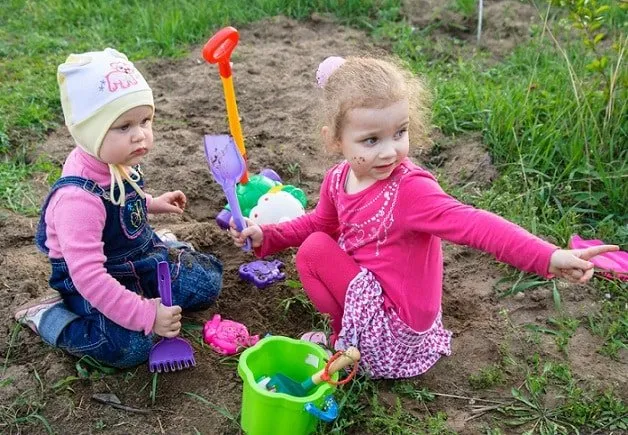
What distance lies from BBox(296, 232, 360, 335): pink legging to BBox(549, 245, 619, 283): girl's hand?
25.0 inches

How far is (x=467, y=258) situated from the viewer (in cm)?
288

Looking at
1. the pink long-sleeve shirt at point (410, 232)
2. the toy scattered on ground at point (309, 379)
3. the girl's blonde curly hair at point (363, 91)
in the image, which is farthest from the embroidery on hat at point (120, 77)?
the toy scattered on ground at point (309, 379)

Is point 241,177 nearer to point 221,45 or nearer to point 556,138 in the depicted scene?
point 221,45

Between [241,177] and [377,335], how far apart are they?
0.78 meters

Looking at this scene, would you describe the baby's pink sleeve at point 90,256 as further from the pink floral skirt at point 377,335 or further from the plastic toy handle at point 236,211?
the pink floral skirt at point 377,335

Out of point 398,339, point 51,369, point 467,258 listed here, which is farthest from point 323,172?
point 51,369

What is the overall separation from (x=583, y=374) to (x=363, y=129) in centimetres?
106

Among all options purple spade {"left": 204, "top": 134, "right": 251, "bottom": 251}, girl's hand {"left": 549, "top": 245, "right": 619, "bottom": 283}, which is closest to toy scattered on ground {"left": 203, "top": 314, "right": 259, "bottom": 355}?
purple spade {"left": 204, "top": 134, "right": 251, "bottom": 251}

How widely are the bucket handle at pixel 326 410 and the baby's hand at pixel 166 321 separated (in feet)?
1.73

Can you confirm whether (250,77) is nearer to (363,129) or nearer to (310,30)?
(310,30)

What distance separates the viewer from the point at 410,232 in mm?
2125

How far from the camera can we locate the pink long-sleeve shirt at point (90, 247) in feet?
6.93

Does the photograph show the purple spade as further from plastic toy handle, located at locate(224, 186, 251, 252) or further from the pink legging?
the pink legging

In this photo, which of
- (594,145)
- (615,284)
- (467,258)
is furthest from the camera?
(594,145)
